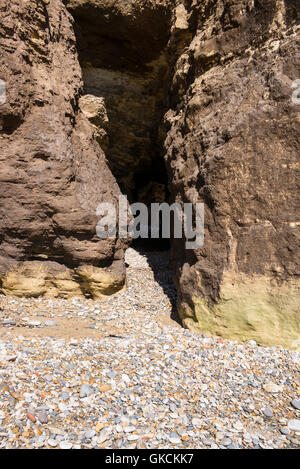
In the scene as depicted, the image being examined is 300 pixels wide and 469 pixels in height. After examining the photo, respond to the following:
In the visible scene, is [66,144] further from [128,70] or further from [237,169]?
[128,70]

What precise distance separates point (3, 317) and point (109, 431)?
2.37 m

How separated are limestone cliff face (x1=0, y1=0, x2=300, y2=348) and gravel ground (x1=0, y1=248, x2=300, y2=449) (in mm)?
513

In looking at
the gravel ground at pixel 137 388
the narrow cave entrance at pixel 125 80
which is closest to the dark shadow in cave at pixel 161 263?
the narrow cave entrance at pixel 125 80

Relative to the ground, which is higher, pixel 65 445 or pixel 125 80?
pixel 125 80

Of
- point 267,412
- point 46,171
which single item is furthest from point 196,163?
point 267,412

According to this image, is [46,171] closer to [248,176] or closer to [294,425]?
[248,176]

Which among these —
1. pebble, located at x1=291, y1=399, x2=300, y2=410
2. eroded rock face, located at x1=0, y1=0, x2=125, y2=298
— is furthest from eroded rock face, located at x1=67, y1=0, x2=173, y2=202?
pebble, located at x1=291, y1=399, x2=300, y2=410

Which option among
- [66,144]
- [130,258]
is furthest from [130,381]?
[130,258]

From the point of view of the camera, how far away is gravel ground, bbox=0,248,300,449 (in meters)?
2.36

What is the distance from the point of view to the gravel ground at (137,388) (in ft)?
7.75

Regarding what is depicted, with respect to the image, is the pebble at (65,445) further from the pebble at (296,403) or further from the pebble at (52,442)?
the pebble at (296,403)

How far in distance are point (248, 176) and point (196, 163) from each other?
92 centimetres

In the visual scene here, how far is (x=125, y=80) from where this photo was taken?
23.5ft

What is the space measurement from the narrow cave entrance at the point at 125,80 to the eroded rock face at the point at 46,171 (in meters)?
1.74
